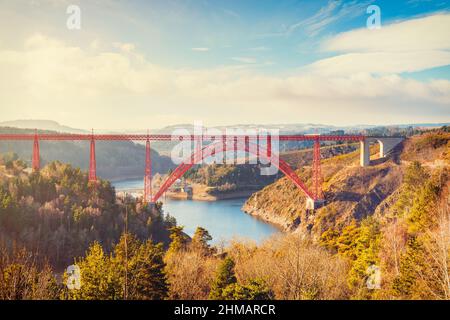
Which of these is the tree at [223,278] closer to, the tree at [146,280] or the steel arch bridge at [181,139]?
the tree at [146,280]

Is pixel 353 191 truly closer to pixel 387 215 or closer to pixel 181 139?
pixel 387 215

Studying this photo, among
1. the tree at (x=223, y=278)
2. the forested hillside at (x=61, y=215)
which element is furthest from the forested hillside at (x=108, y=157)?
the tree at (x=223, y=278)

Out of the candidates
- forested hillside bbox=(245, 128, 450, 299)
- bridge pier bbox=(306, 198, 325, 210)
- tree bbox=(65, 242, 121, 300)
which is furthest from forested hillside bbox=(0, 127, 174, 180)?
tree bbox=(65, 242, 121, 300)

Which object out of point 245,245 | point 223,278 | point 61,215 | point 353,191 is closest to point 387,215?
point 245,245

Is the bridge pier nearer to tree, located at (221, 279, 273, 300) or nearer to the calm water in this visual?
the calm water

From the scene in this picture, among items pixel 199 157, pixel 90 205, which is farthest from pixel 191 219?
pixel 90 205
